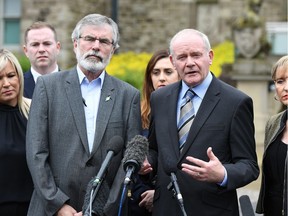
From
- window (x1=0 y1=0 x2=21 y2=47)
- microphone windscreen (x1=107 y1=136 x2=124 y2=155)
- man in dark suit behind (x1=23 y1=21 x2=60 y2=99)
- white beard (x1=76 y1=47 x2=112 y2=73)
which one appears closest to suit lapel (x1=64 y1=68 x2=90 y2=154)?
white beard (x1=76 y1=47 x2=112 y2=73)

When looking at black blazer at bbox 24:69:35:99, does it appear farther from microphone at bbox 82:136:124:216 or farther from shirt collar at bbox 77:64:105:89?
microphone at bbox 82:136:124:216

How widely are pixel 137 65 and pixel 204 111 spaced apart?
47.9 ft

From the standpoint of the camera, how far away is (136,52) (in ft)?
85.7

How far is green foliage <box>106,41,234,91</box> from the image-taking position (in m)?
17.1

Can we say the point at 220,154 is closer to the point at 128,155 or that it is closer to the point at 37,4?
the point at 128,155

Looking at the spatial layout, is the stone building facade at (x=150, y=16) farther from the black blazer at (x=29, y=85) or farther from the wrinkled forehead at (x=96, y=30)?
the wrinkled forehead at (x=96, y=30)

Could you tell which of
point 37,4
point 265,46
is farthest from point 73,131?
point 37,4

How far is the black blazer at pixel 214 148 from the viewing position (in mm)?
5762

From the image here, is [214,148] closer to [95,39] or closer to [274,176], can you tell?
[274,176]

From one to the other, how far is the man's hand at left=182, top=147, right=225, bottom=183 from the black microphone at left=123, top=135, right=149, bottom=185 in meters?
0.28

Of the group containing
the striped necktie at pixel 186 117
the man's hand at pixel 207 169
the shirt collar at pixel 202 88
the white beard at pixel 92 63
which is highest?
the white beard at pixel 92 63

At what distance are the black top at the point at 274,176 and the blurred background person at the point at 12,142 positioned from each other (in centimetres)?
180

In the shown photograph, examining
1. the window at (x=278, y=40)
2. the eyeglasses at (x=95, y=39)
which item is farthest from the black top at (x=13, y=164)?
the window at (x=278, y=40)

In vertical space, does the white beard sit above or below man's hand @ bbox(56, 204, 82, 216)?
above
